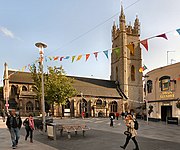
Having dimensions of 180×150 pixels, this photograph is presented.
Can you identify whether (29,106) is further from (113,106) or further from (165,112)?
(165,112)

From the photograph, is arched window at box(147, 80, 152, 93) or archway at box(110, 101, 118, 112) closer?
arched window at box(147, 80, 152, 93)

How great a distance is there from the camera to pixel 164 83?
3059 centimetres

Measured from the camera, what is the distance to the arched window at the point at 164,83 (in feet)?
97.8

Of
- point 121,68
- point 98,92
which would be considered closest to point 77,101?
point 98,92

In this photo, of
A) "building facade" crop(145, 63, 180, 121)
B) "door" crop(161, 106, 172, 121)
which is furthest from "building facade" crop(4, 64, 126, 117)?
"door" crop(161, 106, 172, 121)

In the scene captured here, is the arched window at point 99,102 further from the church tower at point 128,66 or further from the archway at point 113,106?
the church tower at point 128,66

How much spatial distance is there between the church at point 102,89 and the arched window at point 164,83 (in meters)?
25.8

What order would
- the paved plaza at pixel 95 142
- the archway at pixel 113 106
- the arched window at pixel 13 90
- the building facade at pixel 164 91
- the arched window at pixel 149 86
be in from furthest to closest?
the archway at pixel 113 106 → the arched window at pixel 13 90 → the arched window at pixel 149 86 → the building facade at pixel 164 91 → the paved plaza at pixel 95 142

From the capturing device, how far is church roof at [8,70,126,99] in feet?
188

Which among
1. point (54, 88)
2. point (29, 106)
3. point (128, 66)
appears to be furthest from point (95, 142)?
point (128, 66)

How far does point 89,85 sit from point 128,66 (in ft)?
48.9

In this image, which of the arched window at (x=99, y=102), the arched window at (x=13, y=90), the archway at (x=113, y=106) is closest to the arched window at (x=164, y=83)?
the arched window at (x=99, y=102)

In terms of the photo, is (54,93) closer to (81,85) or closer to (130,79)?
(81,85)

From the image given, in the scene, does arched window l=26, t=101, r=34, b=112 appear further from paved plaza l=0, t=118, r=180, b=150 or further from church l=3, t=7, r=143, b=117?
paved plaza l=0, t=118, r=180, b=150
